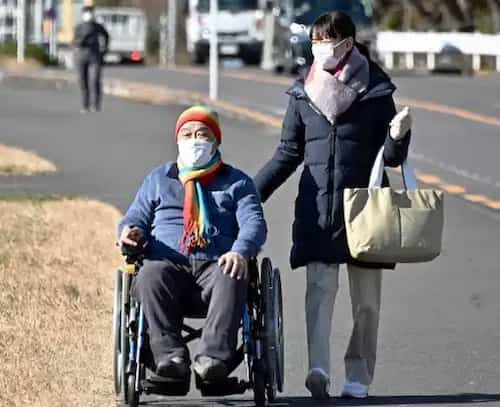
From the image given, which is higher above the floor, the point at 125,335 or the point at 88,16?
the point at 88,16

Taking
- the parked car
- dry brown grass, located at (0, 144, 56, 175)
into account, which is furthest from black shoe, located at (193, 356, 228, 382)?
the parked car

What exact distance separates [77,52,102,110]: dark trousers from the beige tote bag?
22.0 metres

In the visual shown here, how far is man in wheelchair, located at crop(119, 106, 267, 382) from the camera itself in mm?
7656

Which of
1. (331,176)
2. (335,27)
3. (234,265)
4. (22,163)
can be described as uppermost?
(335,27)

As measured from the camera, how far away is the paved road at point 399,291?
868 centimetres

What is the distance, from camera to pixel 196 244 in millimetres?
7879

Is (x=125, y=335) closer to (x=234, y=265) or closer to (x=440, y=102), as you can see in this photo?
(x=234, y=265)

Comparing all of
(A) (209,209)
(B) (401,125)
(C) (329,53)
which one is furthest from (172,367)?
(C) (329,53)

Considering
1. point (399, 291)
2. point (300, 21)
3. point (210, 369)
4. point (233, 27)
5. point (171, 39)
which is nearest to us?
point (210, 369)

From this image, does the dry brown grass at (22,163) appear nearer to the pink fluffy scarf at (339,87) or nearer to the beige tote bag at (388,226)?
the pink fluffy scarf at (339,87)

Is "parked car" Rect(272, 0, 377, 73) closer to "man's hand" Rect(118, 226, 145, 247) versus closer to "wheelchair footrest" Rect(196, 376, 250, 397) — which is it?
"man's hand" Rect(118, 226, 145, 247)

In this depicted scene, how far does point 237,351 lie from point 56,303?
305cm

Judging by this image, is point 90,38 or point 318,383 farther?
point 90,38

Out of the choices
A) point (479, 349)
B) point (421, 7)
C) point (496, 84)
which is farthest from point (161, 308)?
point (421, 7)
